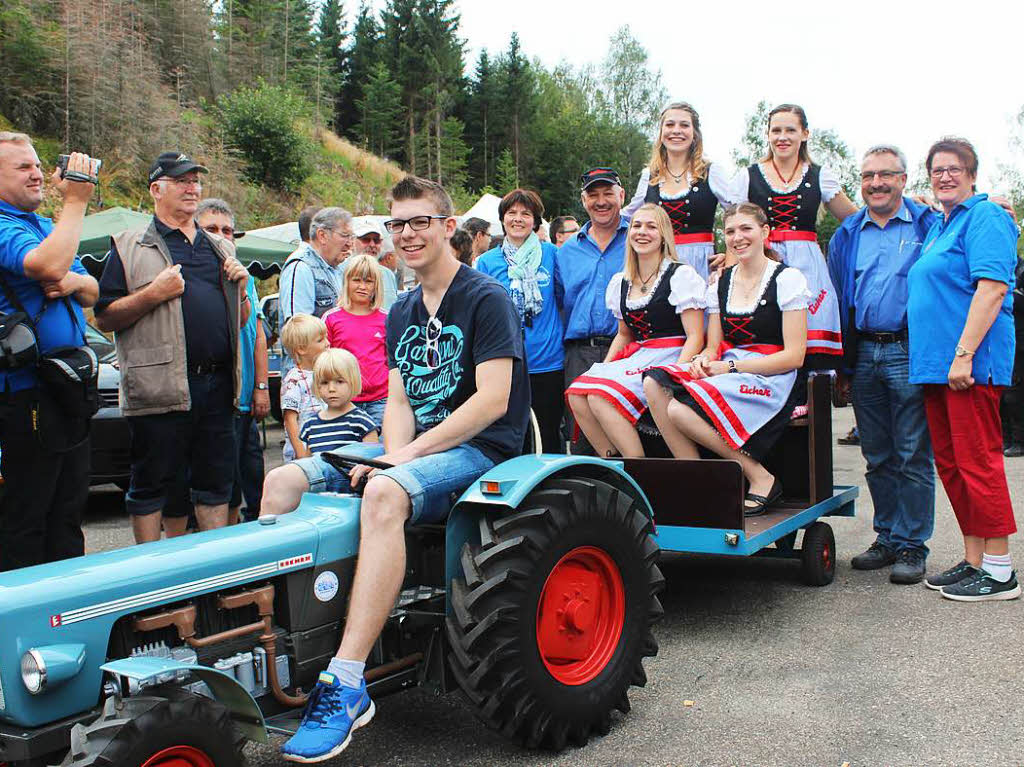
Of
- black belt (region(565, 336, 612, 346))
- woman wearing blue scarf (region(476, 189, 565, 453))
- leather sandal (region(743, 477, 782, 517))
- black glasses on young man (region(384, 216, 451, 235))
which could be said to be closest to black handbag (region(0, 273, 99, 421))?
black glasses on young man (region(384, 216, 451, 235))

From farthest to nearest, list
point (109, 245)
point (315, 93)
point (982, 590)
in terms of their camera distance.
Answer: point (315, 93) < point (109, 245) < point (982, 590)

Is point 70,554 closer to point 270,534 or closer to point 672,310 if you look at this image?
point 270,534

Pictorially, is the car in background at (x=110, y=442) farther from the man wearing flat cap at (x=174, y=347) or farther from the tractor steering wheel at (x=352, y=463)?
the tractor steering wheel at (x=352, y=463)

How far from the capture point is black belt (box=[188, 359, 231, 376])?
15.3 feet

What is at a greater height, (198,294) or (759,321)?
(198,294)

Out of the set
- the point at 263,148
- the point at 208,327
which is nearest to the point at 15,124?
the point at 263,148

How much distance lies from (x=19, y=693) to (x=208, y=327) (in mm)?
2681

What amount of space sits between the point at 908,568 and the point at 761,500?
102 centimetres

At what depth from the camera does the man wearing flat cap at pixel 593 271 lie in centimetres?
550

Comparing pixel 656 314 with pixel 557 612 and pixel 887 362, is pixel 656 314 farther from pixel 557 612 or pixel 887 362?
pixel 557 612

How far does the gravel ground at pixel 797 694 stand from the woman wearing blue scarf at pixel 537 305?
139 cm

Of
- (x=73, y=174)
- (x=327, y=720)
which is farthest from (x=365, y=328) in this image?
(x=327, y=720)

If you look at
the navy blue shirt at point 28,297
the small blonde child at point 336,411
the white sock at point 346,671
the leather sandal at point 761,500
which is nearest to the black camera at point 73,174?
the navy blue shirt at point 28,297

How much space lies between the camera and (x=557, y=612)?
3.18 metres
